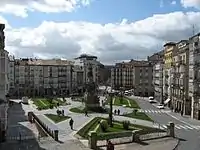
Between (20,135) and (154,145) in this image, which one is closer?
(154,145)

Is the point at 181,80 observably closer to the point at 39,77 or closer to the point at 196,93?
the point at 196,93

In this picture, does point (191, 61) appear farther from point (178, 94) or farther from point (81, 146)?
point (81, 146)

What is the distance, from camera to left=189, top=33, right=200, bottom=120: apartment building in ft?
298

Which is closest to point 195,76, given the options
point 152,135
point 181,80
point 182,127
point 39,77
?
point 181,80

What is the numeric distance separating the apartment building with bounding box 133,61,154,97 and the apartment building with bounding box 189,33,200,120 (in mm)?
85303

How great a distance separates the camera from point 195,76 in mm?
92625

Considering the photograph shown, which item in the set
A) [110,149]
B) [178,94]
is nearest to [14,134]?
[110,149]

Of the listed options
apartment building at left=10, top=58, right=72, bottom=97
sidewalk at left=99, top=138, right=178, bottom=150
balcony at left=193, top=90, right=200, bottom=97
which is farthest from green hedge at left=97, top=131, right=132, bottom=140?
apartment building at left=10, top=58, right=72, bottom=97

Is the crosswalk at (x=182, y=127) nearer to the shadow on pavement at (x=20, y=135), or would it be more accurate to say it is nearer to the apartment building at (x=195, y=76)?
the apartment building at (x=195, y=76)

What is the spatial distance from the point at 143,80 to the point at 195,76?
92416mm

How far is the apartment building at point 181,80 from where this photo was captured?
101750mm

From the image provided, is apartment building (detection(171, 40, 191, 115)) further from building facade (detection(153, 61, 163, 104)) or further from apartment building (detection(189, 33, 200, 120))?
building facade (detection(153, 61, 163, 104))

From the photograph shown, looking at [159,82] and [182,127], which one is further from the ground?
[159,82]

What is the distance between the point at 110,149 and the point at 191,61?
61.6 m
